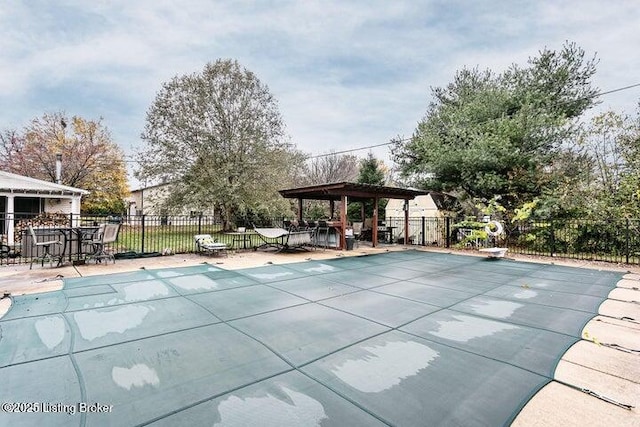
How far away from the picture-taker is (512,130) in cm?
1254

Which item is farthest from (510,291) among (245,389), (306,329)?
(245,389)

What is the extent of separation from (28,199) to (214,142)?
364 inches

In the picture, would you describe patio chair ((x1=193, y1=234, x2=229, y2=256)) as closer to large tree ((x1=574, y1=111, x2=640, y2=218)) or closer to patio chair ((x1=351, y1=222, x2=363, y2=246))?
patio chair ((x1=351, y1=222, x2=363, y2=246))

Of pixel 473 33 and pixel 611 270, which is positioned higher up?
pixel 473 33

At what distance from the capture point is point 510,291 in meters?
5.47

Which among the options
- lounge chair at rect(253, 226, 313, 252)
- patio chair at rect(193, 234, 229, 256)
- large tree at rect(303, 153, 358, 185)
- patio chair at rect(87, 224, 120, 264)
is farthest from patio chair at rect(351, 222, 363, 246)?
large tree at rect(303, 153, 358, 185)

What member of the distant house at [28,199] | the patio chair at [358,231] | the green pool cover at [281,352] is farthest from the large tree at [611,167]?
the distant house at [28,199]

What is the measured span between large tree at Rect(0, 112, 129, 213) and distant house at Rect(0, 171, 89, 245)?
6633 millimetres

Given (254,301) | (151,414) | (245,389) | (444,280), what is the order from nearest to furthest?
(151,414) → (245,389) → (254,301) → (444,280)

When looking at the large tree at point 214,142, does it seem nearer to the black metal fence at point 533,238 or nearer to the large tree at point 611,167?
the black metal fence at point 533,238

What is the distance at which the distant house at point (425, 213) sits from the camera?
1560 centimetres

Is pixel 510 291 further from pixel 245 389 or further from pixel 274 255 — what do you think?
pixel 274 255

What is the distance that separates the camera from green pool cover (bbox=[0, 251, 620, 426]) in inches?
80.7

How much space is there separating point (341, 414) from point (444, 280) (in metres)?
4.98
